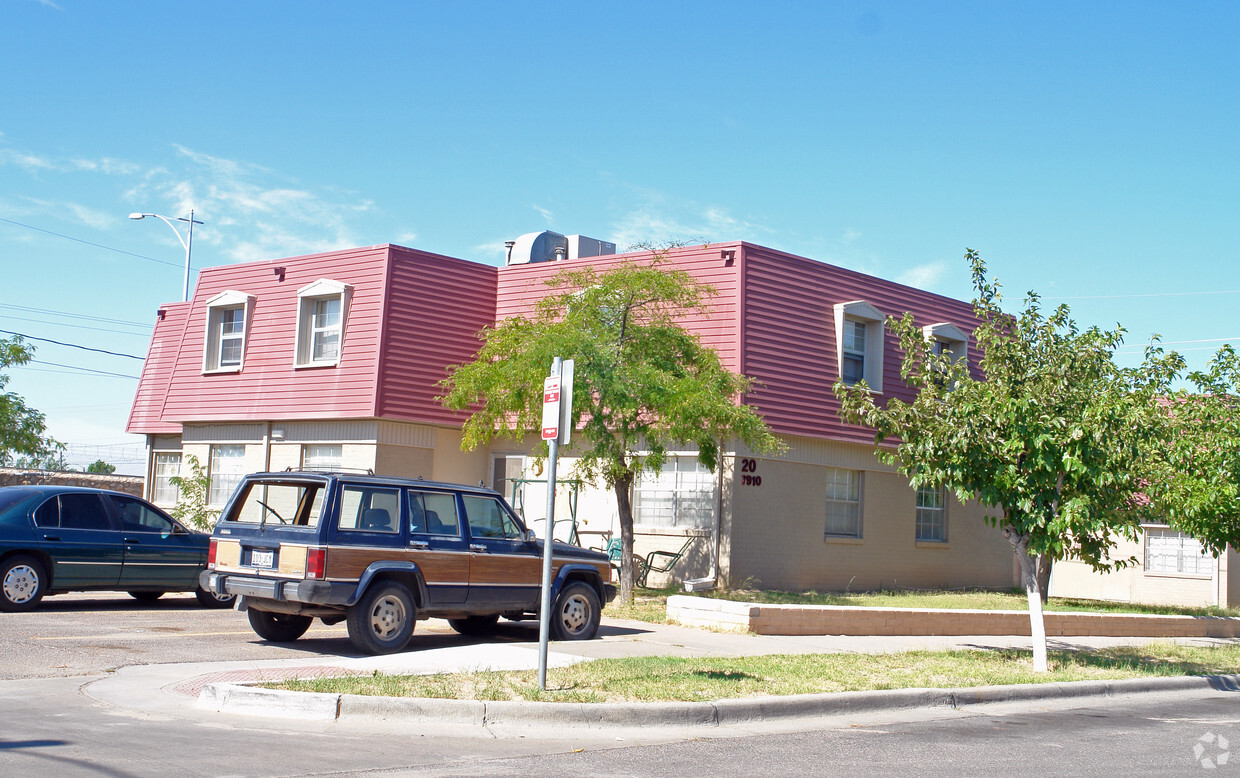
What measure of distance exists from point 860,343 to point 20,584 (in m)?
15.8

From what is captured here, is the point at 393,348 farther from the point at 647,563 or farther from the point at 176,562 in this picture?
the point at 176,562

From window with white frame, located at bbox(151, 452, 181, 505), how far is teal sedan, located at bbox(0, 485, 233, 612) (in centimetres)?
1250

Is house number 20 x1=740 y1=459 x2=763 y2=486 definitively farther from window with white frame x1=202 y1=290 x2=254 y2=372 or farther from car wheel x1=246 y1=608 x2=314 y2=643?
window with white frame x1=202 y1=290 x2=254 y2=372

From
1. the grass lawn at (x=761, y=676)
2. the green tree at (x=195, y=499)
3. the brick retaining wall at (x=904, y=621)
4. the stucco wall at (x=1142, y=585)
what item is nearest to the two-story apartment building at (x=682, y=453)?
the green tree at (x=195, y=499)

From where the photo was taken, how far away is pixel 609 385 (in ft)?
55.4

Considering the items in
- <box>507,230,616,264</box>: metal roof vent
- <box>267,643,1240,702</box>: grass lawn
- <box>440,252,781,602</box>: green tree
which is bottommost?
<box>267,643,1240,702</box>: grass lawn

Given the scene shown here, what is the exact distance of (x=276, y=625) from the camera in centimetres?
1228

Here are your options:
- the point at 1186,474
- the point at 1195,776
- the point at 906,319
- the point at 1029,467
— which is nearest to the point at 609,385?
the point at 906,319

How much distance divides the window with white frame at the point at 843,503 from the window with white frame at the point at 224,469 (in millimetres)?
12641

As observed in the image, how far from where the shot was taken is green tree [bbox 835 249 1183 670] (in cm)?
1271

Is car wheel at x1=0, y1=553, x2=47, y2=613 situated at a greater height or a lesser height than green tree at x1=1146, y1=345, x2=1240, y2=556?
lesser

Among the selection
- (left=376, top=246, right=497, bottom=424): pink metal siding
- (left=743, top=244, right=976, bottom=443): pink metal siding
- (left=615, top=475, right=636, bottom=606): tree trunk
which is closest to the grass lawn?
(left=615, top=475, right=636, bottom=606): tree trunk

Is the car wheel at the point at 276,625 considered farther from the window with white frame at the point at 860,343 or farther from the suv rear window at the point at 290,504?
the window with white frame at the point at 860,343

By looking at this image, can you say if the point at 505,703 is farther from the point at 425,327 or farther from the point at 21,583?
the point at 425,327
